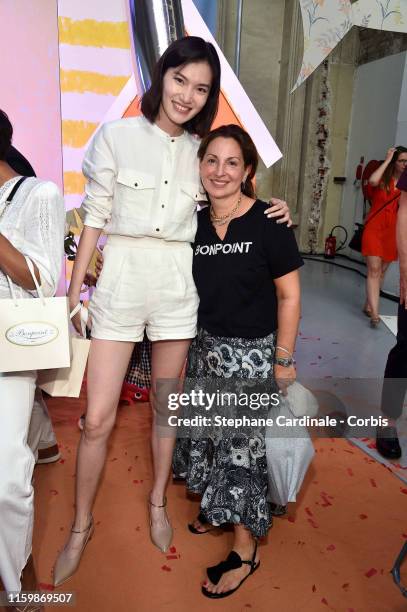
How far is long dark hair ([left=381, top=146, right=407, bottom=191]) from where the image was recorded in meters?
4.94

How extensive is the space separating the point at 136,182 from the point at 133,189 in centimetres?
3

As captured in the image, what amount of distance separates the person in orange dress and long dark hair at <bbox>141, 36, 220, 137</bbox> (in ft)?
12.1

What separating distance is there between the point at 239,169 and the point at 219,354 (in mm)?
703

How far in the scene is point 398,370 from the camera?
279 cm

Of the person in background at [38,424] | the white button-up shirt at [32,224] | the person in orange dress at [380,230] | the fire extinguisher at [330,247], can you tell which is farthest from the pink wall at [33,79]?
the fire extinguisher at [330,247]

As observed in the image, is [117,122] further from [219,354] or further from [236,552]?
[236,552]

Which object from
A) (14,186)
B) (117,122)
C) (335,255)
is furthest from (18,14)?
(335,255)

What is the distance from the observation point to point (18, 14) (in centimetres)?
298

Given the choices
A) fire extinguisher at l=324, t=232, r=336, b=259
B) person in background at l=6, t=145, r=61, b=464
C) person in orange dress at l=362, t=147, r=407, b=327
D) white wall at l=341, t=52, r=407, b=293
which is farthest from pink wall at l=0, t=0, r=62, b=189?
fire extinguisher at l=324, t=232, r=336, b=259

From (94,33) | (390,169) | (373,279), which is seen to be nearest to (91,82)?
(94,33)

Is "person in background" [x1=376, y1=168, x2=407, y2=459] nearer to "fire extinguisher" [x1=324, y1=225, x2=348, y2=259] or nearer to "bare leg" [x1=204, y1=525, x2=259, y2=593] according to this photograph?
"bare leg" [x1=204, y1=525, x2=259, y2=593]

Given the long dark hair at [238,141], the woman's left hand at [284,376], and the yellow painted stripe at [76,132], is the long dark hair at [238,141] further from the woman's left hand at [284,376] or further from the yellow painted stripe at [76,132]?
the yellow painted stripe at [76,132]

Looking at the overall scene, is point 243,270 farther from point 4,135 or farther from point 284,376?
point 4,135

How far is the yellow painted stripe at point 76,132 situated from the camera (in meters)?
3.15
